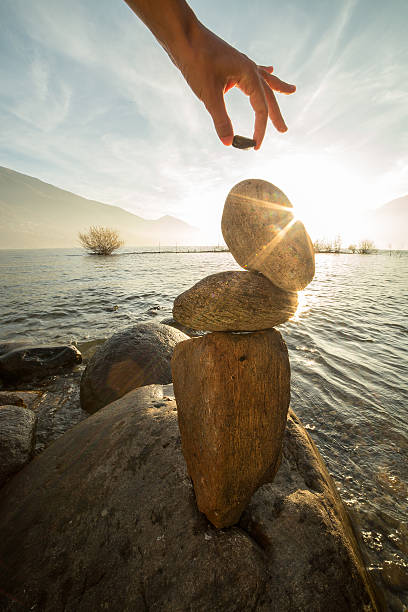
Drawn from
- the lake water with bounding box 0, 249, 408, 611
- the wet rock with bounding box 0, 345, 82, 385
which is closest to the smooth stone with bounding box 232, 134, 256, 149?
the lake water with bounding box 0, 249, 408, 611

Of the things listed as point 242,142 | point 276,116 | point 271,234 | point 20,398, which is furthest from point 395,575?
point 20,398

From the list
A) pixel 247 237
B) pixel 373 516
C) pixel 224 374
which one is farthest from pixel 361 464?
pixel 247 237

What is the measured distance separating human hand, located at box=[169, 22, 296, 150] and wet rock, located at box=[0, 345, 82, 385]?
16.6 feet

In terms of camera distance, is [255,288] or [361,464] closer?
[255,288]

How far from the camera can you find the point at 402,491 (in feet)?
7.86

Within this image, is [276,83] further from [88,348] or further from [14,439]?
[88,348]

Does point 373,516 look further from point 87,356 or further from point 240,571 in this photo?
point 87,356

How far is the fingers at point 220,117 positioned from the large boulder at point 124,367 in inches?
133

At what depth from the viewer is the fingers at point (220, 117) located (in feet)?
5.56

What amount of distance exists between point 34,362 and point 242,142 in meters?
5.28

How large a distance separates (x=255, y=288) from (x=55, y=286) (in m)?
16.5

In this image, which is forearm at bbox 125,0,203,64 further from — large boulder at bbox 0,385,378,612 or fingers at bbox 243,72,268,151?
large boulder at bbox 0,385,378,612

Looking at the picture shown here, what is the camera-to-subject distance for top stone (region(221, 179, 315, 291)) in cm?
187

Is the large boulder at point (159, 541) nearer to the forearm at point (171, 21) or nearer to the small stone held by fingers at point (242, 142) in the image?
the small stone held by fingers at point (242, 142)
